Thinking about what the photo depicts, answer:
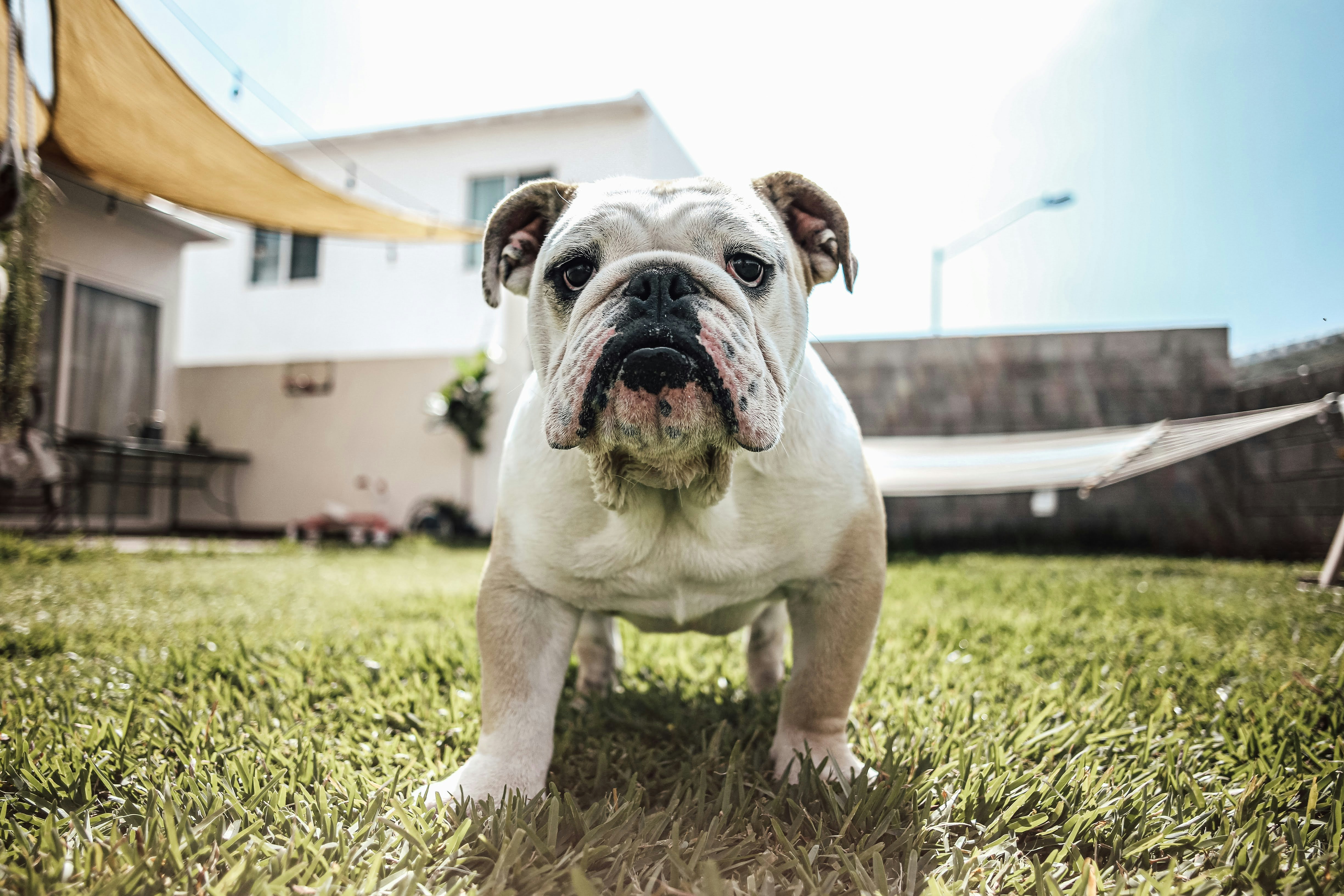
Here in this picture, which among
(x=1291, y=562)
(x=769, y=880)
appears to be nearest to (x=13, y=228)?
(x=769, y=880)

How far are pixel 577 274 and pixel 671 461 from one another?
41 centimetres

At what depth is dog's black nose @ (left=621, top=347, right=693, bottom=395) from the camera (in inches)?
47.4

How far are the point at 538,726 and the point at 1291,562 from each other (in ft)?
19.3

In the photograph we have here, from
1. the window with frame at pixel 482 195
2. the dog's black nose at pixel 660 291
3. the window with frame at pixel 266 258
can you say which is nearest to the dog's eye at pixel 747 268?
the dog's black nose at pixel 660 291

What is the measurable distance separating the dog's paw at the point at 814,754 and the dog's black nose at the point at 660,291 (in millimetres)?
802

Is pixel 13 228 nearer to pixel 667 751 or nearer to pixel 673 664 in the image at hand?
pixel 673 664

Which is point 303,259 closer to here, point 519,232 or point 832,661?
point 519,232

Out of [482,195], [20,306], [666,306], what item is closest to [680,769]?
[666,306]

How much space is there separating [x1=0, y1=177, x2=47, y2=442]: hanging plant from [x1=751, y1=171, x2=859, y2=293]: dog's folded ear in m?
3.78

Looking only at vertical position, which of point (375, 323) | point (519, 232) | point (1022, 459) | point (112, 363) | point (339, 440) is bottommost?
point (339, 440)

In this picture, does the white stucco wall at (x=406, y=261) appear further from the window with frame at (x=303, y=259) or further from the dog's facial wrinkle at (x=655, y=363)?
the dog's facial wrinkle at (x=655, y=363)

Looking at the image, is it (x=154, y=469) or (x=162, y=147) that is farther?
(x=154, y=469)

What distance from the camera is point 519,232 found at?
1.69m

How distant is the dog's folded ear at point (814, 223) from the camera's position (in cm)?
164
